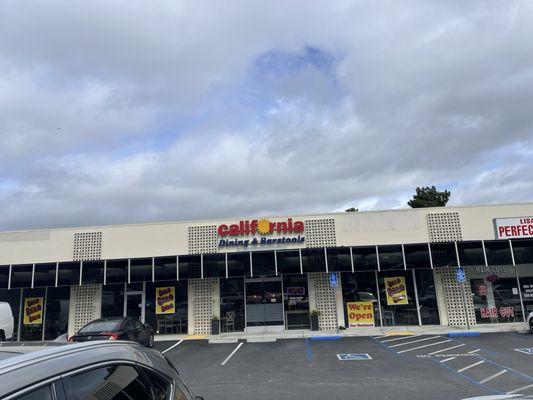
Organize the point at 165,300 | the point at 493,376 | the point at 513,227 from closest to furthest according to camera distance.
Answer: the point at 493,376 < the point at 513,227 < the point at 165,300

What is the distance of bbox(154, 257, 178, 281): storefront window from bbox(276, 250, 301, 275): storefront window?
17.8 feet

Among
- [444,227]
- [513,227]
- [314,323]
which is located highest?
[444,227]

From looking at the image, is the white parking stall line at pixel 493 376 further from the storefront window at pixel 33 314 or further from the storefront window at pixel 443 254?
the storefront window at pixel 33 314

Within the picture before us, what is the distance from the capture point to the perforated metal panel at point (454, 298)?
2262cm

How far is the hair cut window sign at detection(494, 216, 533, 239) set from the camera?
22141mm

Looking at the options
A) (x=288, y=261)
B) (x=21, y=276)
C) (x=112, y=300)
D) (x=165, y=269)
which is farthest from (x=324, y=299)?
(x=21, y=276)

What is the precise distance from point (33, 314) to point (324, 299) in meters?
15.9

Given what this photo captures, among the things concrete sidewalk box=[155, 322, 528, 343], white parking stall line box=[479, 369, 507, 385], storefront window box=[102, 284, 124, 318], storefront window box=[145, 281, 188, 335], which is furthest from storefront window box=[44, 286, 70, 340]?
white parking stall line box=[479, 369, 507, 385]

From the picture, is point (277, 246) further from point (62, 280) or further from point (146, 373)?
point (146, 373)

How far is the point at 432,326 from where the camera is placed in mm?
22297

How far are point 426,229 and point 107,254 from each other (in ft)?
53.9

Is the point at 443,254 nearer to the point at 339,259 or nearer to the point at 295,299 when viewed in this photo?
the point at 339,259

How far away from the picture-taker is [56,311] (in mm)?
24688

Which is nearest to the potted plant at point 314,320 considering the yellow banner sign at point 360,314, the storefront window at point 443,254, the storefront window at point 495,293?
the yellow banner sign at point 360,314
